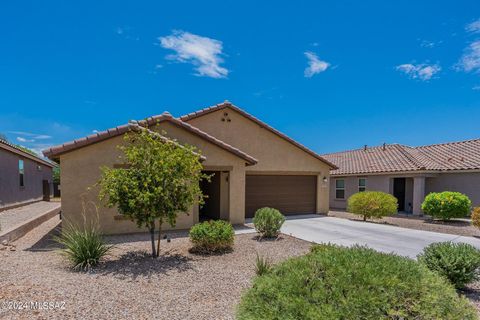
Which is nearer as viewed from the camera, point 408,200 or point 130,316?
point 130,316

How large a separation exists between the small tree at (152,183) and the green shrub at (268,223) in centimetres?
352

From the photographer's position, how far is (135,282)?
19.2ft

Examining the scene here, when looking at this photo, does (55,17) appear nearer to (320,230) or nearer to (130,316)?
(130,316)

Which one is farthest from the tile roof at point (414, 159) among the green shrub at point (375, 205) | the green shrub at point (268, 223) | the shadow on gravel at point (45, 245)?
the shadow on gravel at point (45, 245)

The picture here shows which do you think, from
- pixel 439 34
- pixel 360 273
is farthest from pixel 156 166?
pixel 439 34

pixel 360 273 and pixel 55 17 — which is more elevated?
pixel 55 17

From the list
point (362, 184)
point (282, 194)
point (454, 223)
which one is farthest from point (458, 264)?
point (362, 184)

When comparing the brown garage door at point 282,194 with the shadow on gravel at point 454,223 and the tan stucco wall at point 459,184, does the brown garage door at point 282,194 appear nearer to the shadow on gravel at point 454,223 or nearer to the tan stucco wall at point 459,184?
the shadow on gravel at point 454,223

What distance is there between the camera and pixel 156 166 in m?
7.37

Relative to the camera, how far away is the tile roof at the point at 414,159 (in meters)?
18.3

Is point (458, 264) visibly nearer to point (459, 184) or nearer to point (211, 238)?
point (211, 238)

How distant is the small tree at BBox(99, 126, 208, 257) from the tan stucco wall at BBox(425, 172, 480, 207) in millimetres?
18645

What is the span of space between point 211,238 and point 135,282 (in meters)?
2.65

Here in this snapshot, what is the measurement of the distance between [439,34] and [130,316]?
15957 millimetres
